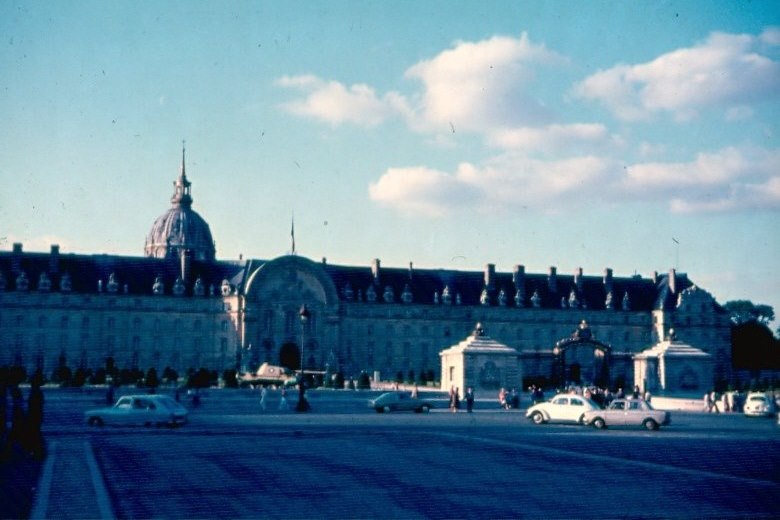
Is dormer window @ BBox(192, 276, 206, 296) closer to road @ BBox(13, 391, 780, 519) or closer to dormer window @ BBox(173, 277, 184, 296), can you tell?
dormer window @ BBox(173, 277, 184, 296)

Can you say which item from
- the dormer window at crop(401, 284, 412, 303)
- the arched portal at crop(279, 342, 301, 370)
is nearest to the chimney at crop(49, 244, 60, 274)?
the arched portal at crop(279, 342, 301, 370)

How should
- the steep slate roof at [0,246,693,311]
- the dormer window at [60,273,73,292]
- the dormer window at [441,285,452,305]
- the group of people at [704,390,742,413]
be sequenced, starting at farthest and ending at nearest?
the dormer window at [441,285,452,305]
the steep slate roof at [0,246,693,311]
the dormer window at [60,273,73,292]
the group of people at [704,390,742,413]

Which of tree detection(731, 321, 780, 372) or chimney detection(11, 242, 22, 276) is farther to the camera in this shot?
tree detection(731, 321, 780, 372)

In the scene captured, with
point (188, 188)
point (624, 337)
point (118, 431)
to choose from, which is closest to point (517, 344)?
point (624, 337)

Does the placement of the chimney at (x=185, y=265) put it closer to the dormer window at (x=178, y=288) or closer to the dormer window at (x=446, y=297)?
the dormer window at (x=178, y=288)

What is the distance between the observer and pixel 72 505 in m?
16.6

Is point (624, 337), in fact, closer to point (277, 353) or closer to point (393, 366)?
point (393, 366)

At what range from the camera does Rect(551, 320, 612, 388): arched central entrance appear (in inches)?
2781

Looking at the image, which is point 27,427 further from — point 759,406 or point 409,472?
point 759,406

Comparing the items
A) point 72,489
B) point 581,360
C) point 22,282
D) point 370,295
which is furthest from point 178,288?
point 72,489

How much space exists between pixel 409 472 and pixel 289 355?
8381 cm

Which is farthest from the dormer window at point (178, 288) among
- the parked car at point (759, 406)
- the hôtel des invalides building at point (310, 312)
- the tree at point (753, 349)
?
the tree at point (753, 349)

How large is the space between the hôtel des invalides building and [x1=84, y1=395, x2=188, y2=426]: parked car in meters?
55.3

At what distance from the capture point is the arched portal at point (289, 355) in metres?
104
